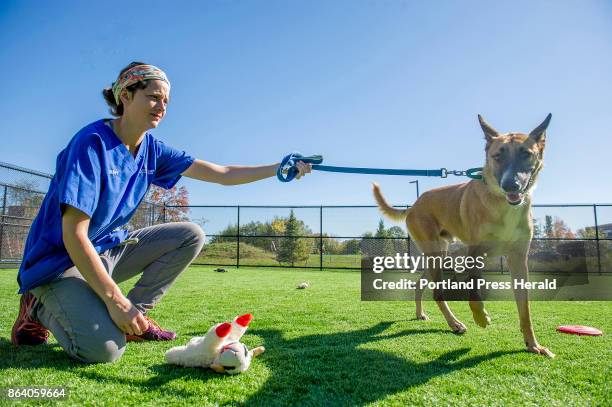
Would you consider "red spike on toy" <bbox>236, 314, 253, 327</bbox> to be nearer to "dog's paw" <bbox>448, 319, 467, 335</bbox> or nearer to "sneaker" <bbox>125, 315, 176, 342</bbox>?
"sneaker" <bbox>125, 315, 176, 342</bbox>

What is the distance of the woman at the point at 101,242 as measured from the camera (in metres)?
1.94

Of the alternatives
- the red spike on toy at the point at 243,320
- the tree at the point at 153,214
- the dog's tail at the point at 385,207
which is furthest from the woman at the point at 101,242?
the tree at the point at 153,214

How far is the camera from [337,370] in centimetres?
218

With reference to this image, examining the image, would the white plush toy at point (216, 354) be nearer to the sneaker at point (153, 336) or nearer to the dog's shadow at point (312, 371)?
the dog's shadow at point (312, 371)

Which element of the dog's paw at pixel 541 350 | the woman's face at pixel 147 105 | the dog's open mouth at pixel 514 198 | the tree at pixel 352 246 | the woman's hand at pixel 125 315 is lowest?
the dog's paw at pixel 541 350

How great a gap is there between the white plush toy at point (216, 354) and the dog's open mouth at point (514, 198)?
2353mm

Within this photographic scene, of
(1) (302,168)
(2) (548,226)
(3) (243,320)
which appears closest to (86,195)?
(3) (243,320)

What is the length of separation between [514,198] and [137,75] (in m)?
2.93

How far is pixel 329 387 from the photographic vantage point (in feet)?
6.24

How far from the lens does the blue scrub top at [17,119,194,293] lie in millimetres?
2033

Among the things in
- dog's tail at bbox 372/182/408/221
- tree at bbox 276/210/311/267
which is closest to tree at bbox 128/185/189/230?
tree at bbox 276/210/311/267

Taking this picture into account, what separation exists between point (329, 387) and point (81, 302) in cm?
146

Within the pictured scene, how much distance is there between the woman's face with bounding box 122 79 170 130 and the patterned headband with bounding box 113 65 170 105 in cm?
4

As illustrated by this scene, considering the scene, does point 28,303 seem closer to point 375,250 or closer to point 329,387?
point 329,387
